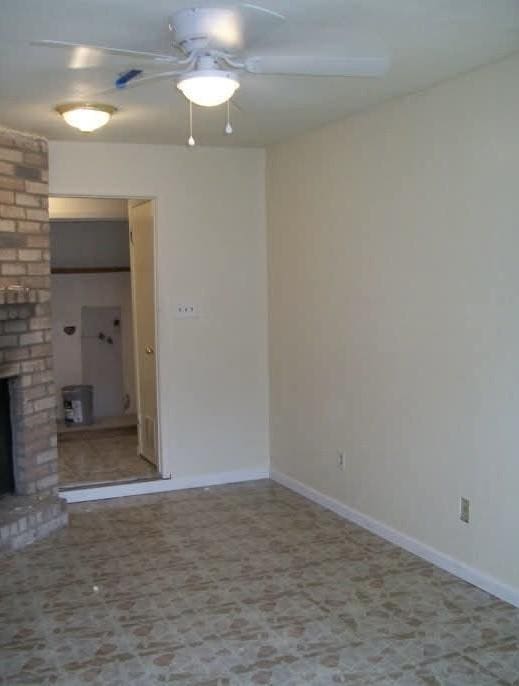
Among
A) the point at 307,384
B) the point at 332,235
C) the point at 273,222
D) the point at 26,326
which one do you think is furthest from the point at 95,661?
the point at 273,222

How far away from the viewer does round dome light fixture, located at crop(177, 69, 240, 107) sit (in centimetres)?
252

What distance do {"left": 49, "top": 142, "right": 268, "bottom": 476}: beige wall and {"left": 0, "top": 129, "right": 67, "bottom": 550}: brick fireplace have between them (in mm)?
604

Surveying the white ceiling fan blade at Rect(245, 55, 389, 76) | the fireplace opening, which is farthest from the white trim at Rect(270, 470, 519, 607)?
the white ceiling fan blade at Rect(245, 55, 389, 76)

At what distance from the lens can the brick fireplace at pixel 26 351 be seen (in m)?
4.15

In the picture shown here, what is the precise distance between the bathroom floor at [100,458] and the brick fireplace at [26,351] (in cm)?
66

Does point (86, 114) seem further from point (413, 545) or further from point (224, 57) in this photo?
point (413, 545)

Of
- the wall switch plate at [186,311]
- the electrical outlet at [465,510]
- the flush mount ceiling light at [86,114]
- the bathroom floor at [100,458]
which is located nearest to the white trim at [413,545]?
the electrical outlet at [465,510]

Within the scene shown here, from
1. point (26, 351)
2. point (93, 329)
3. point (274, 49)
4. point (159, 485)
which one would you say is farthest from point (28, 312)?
point (93, 329)

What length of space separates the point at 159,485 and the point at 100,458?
2.85 feet

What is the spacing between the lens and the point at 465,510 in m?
3.46

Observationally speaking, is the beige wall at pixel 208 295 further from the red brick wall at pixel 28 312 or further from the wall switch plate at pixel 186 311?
the red brick wall at pixel 28 312

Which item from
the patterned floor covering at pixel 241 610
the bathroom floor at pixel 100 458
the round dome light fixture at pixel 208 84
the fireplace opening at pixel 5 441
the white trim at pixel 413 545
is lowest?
the patterned floor covering at pixel 241 610

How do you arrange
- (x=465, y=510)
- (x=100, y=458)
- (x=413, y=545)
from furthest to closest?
(x=100, y=458) → (x=413, y=545) → (x=465, y=510)

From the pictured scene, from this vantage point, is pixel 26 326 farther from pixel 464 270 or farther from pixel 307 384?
pixel 464 270
